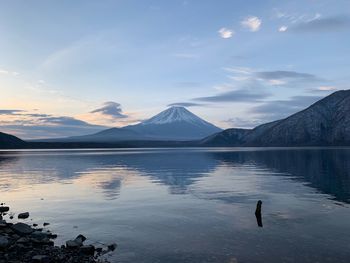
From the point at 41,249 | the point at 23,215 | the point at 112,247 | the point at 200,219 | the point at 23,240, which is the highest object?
the point at 23,240

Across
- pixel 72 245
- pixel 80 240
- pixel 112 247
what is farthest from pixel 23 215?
pixel 112 247

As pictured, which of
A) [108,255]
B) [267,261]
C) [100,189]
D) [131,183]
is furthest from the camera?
[131,183]

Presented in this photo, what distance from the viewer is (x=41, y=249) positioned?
27078 mm

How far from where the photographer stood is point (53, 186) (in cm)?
6919

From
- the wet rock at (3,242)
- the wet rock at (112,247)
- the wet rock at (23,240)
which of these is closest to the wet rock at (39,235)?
the wet rock at (23,240)

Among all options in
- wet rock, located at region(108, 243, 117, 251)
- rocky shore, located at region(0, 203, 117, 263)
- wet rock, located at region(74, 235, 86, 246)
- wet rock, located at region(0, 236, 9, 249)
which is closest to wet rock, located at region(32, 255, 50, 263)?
rocky shore, located at region(0, 203, 117, 263)

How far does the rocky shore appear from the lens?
24703 millimetres

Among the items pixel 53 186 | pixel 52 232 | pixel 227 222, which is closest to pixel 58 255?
pixel 52 232

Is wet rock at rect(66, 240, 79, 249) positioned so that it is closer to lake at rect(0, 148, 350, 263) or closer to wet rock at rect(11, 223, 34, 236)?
lake at rect(0, 148, 350, 263)

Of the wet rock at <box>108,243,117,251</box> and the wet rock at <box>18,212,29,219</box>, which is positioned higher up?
the wet rock at <box>18,212,29,219</box>

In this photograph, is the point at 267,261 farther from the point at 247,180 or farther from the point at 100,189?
the point at 247,180

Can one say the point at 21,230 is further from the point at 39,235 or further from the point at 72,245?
the point at 72,245

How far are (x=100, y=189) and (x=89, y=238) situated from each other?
112 feet

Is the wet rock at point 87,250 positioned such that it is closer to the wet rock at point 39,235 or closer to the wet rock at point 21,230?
the wet rock at point 39,235
